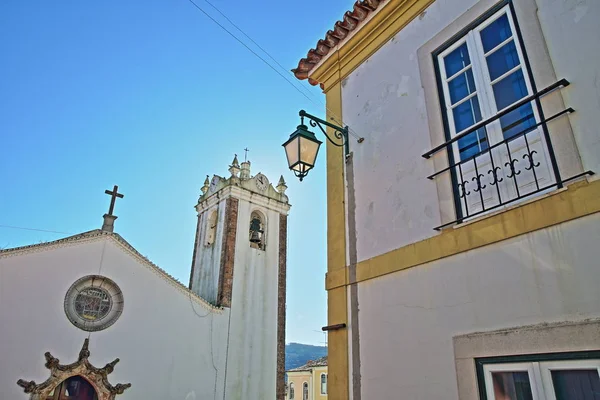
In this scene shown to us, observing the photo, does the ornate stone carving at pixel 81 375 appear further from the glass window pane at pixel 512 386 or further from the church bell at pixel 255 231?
the glass window pane at pixel 512 386

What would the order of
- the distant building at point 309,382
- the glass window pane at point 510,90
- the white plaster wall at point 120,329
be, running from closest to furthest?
1. the glass window pane at point 510,90
2. the white plaster wall at point 120,329
3. the distant building at point 309,382

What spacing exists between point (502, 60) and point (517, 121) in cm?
57

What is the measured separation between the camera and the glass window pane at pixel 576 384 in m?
2.25

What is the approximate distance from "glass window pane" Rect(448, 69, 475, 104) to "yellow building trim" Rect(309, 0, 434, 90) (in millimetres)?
982

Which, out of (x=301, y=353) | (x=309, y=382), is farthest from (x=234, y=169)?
(x=301, y=353)

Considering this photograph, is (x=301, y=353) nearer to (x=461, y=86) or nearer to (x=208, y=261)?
(x=208, y=261)

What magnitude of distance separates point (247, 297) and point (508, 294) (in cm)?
1555

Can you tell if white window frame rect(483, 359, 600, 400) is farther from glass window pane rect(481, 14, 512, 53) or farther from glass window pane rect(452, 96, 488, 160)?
glass window pane rect(481, 14, 512, 53)

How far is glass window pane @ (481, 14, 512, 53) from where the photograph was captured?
3328 mm

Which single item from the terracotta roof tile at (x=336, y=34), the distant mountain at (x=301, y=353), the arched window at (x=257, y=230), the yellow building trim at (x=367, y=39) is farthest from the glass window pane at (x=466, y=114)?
the distant mountain at (x=301, y=353)

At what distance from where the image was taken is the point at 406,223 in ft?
11.9

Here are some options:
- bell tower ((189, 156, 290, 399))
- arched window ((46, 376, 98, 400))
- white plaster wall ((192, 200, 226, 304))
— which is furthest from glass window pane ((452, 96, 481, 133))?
white plaster wall ((192, 200, 226, 304))

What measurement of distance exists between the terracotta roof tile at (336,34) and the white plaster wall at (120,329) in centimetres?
1153

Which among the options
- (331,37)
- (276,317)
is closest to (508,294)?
(331,37)
